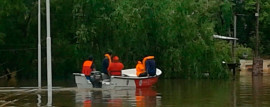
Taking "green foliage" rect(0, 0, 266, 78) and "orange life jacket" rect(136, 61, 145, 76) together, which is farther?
"green foliage" rect(0, 0, 266, 78)

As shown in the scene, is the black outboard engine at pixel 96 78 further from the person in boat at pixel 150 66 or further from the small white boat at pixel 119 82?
the person in boat at pixel 150 66

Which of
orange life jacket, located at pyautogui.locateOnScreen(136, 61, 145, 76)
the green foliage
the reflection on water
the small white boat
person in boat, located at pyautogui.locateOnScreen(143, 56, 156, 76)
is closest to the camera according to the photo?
the reflection on water

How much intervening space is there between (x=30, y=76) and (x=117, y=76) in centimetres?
1808

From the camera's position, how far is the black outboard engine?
28.0 m

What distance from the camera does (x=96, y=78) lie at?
28000 millimetres

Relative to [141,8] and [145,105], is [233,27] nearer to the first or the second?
[141,8]

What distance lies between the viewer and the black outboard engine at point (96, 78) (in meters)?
28.0

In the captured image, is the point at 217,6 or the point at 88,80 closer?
the point at 88,80

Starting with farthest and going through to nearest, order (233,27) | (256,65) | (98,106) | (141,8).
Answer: (233,27)
(256,65)
(141,8)
(98,106)

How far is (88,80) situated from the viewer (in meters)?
28.7

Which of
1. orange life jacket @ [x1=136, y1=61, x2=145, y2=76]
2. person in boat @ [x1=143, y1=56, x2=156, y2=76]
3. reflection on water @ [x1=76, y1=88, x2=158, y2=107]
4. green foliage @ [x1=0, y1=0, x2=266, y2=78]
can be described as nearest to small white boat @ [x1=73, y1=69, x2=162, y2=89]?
person in boat @ [x1=143, y1=56, x2=156, y2=76]

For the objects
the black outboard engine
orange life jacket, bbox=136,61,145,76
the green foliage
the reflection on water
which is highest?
the green foliage

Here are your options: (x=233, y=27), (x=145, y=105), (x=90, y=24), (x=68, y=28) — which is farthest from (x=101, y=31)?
(x=233, y=27)

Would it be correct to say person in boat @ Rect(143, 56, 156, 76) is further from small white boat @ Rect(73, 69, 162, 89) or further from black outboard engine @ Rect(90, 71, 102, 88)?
black outboard engine @ Rect(90, 71, 102, 88)
